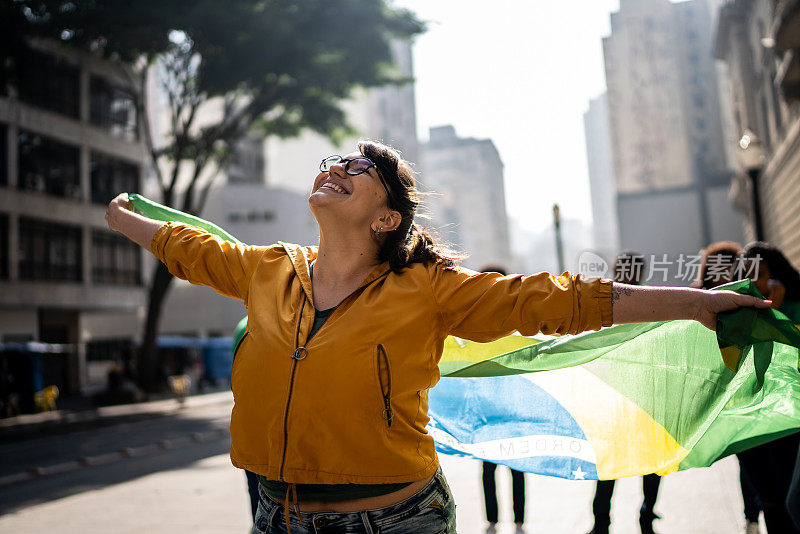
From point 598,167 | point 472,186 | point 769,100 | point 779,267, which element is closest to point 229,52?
point 769,100

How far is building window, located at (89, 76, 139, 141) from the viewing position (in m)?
29.3

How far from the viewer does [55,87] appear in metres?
26.8

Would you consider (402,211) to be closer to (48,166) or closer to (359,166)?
(359,166)

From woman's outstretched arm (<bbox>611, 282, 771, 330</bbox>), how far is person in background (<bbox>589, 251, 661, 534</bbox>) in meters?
2.73

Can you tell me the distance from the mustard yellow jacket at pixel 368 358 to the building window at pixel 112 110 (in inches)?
1152

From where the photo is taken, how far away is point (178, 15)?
19562mm

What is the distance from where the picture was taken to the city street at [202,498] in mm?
5969

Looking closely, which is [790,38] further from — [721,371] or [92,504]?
[92,504]

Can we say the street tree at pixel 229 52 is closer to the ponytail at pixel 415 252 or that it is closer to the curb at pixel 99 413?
the curb at pixel 99 413

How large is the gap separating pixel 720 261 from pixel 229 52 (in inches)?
747

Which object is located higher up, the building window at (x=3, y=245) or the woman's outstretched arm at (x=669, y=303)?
the building window at (x=3, y=245)

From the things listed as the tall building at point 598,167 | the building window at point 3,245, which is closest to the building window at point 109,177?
the building window at point 3,245

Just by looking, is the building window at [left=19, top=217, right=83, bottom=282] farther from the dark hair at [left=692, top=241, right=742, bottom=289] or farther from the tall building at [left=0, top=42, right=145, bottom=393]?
the dark hair at [left=692, top=241, right=742, bottom=289]

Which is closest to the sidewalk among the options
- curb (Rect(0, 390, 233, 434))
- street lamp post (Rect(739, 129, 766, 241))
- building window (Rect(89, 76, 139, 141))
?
curb (Rect(0, 390, 233, 434))
